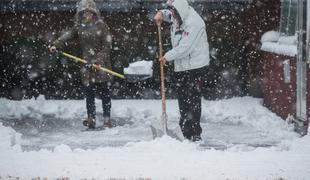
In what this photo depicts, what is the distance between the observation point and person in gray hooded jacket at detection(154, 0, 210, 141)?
7051mm

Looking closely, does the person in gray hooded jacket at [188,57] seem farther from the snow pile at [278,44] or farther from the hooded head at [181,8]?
the snow pile at [278,44]

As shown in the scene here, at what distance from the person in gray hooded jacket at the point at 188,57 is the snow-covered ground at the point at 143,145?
0.82ft

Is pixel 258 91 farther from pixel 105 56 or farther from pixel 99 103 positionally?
pixel 105 56

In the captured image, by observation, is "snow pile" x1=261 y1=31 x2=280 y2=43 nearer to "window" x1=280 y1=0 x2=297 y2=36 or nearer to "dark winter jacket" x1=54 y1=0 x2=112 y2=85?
"window" x1=280 y1=0 x2=297 y2=36

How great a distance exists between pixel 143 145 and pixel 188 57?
132 centimetres

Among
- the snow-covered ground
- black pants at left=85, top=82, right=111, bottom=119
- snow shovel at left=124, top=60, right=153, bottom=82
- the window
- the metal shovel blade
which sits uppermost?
the window

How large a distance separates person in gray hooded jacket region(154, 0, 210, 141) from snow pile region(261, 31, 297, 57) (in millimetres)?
1570

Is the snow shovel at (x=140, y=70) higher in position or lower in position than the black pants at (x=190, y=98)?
higher

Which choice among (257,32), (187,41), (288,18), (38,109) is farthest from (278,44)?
(38,109)

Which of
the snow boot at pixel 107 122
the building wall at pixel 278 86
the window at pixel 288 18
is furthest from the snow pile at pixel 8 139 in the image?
the window at pixel 288 18

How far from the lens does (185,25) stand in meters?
7.07

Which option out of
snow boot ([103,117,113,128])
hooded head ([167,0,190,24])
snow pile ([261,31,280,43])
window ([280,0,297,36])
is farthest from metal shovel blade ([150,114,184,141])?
snow pile ([261,31,280,43])

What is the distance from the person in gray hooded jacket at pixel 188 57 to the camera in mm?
7051

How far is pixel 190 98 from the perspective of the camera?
288 inches
